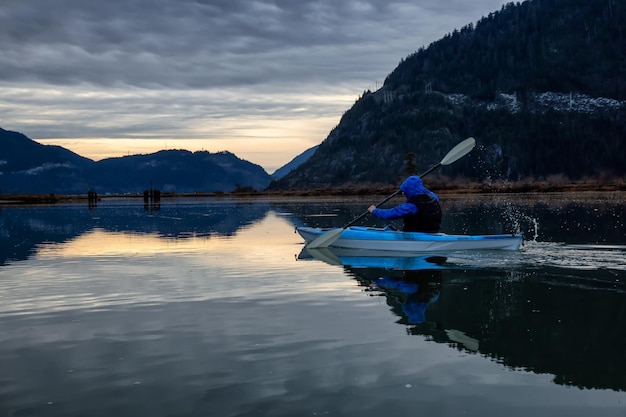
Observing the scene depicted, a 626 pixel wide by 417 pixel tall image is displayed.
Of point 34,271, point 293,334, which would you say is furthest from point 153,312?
point 34,271

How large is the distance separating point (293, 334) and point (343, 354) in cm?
170

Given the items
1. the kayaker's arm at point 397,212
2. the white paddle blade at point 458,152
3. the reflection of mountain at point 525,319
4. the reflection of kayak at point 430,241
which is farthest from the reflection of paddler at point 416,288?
the white paddle blade at point 458,152

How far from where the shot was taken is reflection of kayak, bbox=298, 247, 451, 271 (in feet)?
70.4

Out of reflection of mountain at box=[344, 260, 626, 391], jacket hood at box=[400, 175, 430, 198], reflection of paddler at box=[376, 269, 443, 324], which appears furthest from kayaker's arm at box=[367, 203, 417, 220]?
reflection of mountain at box=[344, 260, 626, 391]

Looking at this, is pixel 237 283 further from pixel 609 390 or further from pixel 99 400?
pixel 609 390

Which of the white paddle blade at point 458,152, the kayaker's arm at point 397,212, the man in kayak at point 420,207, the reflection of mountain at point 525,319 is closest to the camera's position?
the reflection of mountain at point 525,319

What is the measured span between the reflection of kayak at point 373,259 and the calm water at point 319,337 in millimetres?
244

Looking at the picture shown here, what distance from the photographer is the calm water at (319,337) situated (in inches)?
322

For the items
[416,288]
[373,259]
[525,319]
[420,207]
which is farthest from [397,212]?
[525,319]

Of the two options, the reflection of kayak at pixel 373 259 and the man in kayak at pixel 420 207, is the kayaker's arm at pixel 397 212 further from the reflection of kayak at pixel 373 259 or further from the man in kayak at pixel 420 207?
the reflection of kayak at pixel 373 259

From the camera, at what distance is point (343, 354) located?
10266mm

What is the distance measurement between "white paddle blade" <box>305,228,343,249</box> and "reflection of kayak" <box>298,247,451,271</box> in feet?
0.80

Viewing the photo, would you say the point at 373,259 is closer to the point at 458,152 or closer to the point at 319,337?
the point at 458,152

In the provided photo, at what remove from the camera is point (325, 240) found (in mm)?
26062
